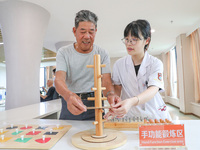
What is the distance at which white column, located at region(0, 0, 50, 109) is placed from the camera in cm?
340

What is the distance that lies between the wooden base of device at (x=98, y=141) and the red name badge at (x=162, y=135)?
131mm

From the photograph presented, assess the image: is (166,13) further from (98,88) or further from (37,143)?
(37,143)

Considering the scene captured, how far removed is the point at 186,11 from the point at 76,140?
4.64 m

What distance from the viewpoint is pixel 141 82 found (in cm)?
139

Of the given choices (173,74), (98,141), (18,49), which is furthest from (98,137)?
(173,74)

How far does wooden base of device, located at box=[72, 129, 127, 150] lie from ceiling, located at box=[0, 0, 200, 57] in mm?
3396

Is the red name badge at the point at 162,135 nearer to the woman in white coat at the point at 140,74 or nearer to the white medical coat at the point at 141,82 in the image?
the woman in white coat at the point at 140,74

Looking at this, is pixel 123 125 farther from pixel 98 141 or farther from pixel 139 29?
pixel 139 29

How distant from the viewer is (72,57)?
53.4 inches

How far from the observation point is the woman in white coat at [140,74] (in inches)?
48.8

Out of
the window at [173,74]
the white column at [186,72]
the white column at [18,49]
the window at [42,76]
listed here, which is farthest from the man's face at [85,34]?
the window at [42,76]

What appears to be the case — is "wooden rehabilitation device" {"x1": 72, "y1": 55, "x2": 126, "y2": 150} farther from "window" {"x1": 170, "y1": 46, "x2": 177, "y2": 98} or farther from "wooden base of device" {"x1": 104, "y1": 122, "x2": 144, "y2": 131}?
"window" {"x1": 170, "y1": 46, "x2": 177, "y2": 98}

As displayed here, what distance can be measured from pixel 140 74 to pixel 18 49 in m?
2.93

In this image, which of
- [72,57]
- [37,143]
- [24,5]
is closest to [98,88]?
[37,143]
